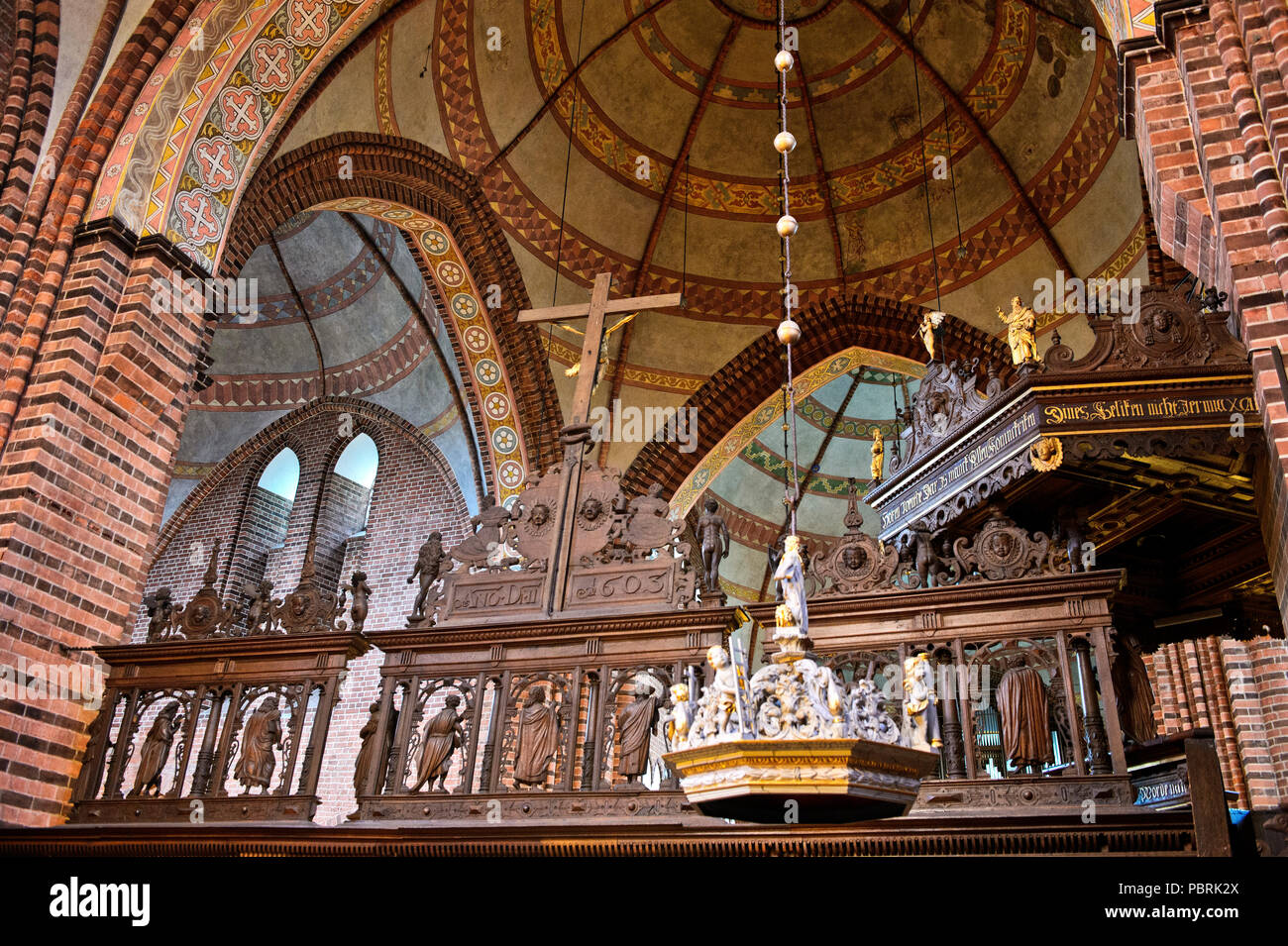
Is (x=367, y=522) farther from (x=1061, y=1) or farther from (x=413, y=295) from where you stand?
(x=1061, y=1)

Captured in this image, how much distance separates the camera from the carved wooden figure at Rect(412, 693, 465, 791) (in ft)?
20.0

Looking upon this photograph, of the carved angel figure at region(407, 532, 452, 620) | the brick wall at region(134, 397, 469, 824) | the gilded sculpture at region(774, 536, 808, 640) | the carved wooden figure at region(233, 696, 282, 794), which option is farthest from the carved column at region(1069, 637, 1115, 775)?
the brick wall at region(134, 397, 469, 824)

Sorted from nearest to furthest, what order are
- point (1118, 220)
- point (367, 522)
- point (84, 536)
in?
point (84, 536), point (1118, 220), point (367, 522)

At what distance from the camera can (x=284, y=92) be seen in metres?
8.47

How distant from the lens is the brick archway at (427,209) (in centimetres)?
879

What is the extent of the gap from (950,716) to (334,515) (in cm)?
1025

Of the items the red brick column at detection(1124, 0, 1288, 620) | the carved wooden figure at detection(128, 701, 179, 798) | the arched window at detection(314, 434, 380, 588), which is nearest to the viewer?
the red brick column at detection(1124, 0, 1288, 620)

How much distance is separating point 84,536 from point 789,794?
17.6 feet

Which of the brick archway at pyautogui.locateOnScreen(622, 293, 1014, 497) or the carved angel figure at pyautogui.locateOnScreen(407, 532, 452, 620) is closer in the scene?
the carved angel figure at pyautogui.locateOnScreen(407, 532, 452, 620)

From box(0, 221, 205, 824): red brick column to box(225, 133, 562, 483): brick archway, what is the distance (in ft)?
2.95

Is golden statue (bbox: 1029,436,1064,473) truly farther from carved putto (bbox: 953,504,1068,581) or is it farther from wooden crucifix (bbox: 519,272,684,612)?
wooden crucifix (bbox: 519,272,684,612)

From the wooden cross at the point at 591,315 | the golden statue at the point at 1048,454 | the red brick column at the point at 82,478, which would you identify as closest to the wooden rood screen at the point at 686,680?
the golden statue at the point at 1048,454

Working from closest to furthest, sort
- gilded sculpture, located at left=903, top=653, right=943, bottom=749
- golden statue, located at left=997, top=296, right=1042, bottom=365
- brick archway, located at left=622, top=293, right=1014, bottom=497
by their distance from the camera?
gilded sculpture, located at left=903, top=653, right=943, bottom=749, golden statue, located at left=997, top=296, right=1042, bottom=365, brick archway, located at left=622, top=293, right=1014, bottom=497

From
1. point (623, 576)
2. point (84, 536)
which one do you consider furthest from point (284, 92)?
point (623, 576)
